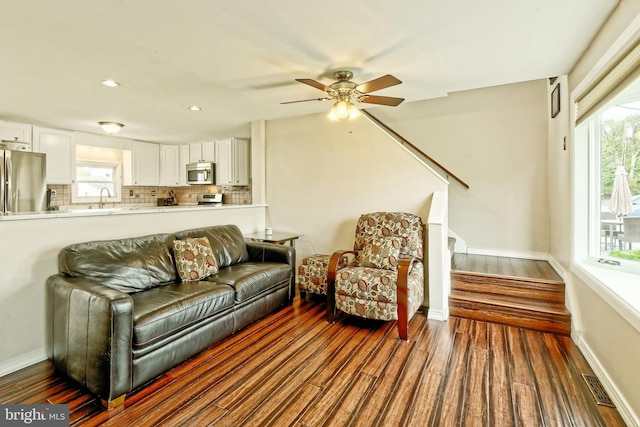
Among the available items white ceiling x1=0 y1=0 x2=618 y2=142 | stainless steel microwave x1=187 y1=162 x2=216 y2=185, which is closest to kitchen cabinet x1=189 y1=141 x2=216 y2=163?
stainless steel microwave x1=187 y1=162 x2=216 y2=185

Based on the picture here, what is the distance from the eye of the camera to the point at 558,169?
3367 millimetres

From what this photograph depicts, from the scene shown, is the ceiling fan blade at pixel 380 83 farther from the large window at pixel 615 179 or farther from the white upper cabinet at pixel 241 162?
the white upper cabinet at pixel 241 162

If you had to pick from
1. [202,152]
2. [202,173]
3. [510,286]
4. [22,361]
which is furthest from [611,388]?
[202,152]

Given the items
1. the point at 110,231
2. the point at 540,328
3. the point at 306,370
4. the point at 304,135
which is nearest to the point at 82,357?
the point at 110,231

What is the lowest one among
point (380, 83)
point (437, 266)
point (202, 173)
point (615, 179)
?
point (437, 266)

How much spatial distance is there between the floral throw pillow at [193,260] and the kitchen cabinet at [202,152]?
3.31 metres

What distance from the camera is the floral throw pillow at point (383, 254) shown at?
3166 mm

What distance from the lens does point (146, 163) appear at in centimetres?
620

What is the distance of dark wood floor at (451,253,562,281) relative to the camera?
338 cm

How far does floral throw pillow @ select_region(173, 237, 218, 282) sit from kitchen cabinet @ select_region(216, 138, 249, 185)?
2835 millimetres

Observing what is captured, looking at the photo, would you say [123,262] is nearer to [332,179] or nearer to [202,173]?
[332,179]

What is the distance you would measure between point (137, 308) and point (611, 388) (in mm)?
3087

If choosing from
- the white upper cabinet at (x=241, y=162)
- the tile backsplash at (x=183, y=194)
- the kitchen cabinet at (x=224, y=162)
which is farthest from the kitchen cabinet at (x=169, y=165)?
the white upper cabinet at (x=241, y=162)

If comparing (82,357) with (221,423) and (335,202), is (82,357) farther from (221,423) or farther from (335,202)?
(335,202)
